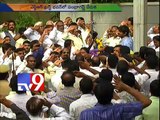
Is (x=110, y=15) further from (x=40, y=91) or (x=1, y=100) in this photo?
(x=1, y=100)

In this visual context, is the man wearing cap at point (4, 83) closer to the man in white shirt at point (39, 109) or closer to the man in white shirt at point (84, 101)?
the man in white shirt at point (84, 101)

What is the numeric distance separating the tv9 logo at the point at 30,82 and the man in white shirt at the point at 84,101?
485 mm

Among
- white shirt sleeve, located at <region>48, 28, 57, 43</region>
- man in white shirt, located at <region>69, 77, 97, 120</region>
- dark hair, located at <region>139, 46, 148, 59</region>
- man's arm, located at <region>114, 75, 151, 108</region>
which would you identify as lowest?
man in white shirt, located at <region>69, 77, 97, 120</region>

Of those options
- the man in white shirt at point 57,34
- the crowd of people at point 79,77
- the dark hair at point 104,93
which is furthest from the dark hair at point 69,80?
the man in white shirt at point 57,34

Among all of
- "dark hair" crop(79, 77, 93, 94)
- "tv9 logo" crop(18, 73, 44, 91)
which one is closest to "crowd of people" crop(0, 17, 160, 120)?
"dark hair" crop(79, 77, 93, 94)

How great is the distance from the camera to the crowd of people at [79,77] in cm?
539

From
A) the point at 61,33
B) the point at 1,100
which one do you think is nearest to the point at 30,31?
the point at 61,33

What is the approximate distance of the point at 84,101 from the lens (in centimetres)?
627

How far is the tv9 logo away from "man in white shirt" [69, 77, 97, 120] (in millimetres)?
485

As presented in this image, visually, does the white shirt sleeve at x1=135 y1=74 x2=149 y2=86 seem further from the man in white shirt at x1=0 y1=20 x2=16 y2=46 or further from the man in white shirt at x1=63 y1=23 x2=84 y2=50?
the man in white shirt at x1=0 y1=20 x2=16 y2=46

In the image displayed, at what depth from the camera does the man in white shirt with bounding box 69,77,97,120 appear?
6.24 meters

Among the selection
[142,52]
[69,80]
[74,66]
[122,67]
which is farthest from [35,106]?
[142,52]

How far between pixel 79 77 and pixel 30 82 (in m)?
1.38

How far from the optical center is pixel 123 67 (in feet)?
24.7
